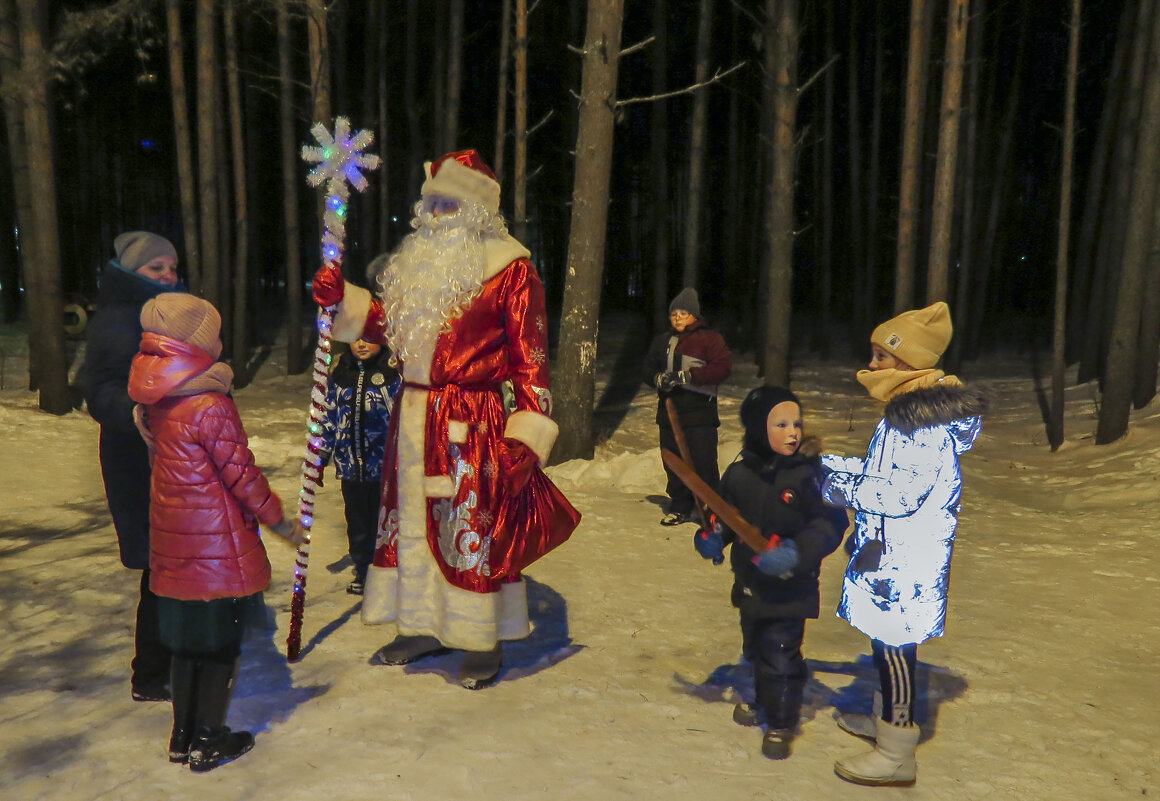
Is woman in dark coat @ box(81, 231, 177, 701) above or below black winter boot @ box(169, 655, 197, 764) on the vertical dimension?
above

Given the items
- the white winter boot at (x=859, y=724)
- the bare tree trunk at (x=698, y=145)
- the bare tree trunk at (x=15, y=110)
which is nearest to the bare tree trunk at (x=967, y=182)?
the bare tree trunk at (x=698, y=145)

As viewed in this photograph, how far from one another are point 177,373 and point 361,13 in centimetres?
2067

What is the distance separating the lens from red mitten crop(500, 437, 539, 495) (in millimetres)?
3730

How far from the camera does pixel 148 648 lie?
379 centimetres

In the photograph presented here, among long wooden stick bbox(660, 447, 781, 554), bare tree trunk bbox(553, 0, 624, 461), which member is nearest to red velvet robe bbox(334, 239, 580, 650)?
long wooden stick bbox(660, 447, 781, 554)

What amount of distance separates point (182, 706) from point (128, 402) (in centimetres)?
112

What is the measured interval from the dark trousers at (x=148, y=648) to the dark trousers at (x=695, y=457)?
3.91 m

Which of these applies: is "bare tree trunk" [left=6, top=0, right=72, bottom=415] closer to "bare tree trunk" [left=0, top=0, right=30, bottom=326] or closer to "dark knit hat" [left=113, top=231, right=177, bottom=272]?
"bare tree trunk" [left=0, top=0, right=30, bottom=326]

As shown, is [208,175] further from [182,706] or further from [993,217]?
[993,217]

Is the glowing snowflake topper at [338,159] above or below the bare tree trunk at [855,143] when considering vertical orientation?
below

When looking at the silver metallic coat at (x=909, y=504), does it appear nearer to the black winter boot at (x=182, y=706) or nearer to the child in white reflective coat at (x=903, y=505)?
the child in white reflective coat at (x=903, y=505)

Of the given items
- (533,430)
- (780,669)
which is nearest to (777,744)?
(780,669)

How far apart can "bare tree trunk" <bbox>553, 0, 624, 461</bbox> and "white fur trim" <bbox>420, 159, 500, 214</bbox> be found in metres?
4.29

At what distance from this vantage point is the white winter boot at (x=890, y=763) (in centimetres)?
327
